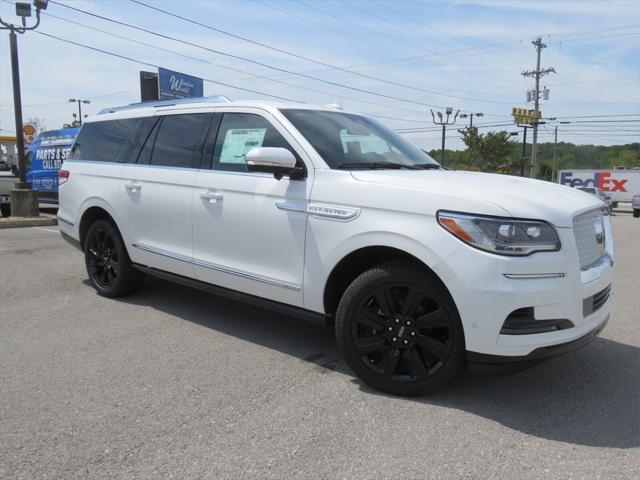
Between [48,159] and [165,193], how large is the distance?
1353 centimetres

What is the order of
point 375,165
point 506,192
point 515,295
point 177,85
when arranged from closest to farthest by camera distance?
1. point 515,295
2. point 506,192
3. point 375,165
4. point 177,85

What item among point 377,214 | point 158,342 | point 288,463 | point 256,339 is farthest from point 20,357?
point 377,214

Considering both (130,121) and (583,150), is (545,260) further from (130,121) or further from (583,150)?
(583,150)

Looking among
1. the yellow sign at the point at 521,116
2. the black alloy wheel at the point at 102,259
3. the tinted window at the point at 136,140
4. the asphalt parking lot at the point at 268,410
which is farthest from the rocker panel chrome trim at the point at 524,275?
the yellow sign at the point at 521,116

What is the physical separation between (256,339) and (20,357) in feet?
5.66

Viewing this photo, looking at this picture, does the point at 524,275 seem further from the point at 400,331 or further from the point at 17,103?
the point at 17,103

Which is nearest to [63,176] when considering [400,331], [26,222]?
[400,331]

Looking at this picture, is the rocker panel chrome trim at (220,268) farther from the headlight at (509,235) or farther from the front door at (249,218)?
the headlight at (509,235)

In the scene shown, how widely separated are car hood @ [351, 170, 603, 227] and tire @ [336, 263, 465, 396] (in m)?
0.52

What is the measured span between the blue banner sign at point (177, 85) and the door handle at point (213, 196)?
16.9 meters

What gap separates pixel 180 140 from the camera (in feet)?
15.3

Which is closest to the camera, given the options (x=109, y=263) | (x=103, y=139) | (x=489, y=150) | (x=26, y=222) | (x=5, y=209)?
(x=109, y=263)

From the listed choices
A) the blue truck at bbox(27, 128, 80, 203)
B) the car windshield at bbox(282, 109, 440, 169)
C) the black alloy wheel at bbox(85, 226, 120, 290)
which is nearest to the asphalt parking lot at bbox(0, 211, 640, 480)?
the black alloy wheel at bbox(85, 226, 120, 290)

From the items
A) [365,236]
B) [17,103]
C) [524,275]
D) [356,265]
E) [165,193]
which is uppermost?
[17,103]
